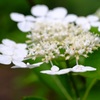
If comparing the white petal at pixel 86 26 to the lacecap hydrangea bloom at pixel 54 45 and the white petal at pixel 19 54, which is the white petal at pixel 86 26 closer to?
the lacecap hydrangea bloom at pixel 54 45

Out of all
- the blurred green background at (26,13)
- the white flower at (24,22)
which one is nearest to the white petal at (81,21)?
the white flower at (24,22)

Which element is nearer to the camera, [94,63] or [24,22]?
[94,63]

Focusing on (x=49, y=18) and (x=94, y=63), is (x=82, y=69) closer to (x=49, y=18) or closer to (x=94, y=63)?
(x=94, y=63)

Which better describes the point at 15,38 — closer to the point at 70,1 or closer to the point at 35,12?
the point at 35,12

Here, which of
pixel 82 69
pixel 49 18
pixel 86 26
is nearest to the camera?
pixel 82 69

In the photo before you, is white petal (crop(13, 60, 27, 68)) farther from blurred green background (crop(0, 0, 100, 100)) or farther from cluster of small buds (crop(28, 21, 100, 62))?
blurred green background (crop(0, 0, 100, 100))

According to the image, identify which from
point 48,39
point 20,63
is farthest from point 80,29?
point 20,63

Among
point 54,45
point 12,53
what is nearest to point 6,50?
point 12,53
